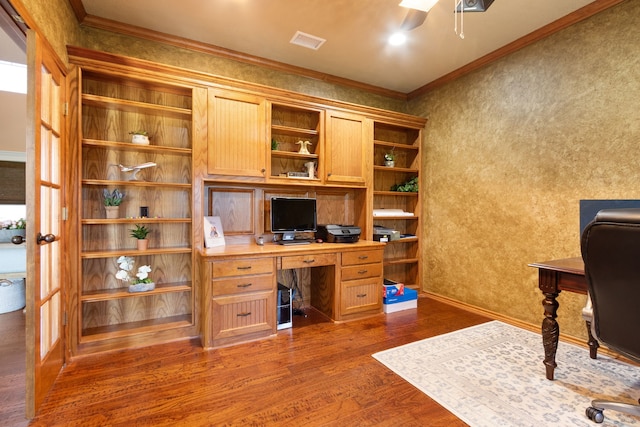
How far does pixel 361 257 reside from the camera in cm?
308

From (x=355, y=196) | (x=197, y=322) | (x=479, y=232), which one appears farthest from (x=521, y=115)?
(x=197, y=322)

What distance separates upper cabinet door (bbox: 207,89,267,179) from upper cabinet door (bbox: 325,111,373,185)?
740mm

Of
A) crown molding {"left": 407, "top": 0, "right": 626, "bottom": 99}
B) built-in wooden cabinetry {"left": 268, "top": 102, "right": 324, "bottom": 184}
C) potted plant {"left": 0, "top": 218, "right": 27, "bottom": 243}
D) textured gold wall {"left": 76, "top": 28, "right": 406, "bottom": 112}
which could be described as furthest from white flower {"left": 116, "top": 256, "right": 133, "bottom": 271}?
crown molding {"left": 407, "top": 0, "right": 626, "bottom": 99}

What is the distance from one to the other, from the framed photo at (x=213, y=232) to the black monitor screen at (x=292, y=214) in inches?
20.3

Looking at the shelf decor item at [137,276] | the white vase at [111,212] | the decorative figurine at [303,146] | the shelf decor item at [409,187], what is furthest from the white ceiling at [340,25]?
the shelf decor item at [137,276]

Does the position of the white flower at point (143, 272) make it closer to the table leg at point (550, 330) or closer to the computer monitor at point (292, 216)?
the computer monitor at point (292, 216)

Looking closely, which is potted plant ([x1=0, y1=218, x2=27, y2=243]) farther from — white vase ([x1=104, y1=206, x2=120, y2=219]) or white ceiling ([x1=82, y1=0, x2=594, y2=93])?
white ceiling ([x1=82, y1=0, x2=594, y2=93])

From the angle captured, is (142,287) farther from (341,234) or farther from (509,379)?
(509,379)

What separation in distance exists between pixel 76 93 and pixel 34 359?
1851 mm

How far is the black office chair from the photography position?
3.87 feet

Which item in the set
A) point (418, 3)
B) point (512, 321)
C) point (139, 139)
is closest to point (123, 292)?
point (139, 139)

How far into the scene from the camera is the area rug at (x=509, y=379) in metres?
1.61

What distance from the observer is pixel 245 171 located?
112 inches

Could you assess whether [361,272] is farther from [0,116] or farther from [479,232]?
[0,116]
